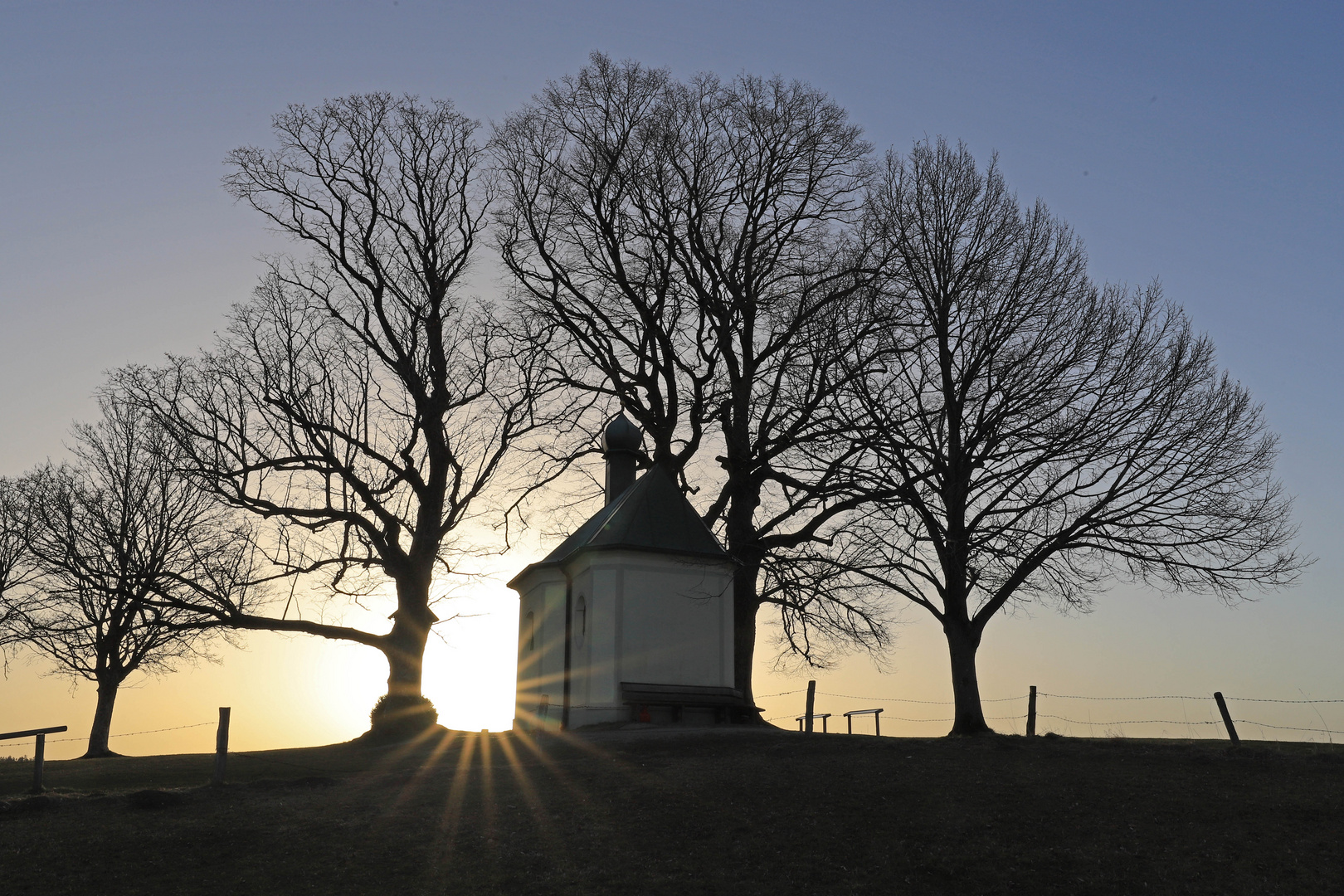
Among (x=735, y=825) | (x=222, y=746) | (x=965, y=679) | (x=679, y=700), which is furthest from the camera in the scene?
(x=679, y=700)

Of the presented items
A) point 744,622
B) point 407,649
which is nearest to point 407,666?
point 407,649

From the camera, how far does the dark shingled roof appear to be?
1006 inches

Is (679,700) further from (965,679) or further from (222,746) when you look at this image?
(222,746)

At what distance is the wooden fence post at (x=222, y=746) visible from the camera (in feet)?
55.9

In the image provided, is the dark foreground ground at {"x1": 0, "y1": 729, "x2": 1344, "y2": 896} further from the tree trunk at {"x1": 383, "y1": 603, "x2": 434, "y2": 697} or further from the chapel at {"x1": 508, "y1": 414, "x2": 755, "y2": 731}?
the tree trunk at {"x1": 383, "y1": 603, "x2": 434, "y2": 697}

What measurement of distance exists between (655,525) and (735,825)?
13.0m

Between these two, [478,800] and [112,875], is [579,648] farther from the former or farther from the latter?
[112,875]

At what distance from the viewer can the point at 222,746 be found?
17.3 m

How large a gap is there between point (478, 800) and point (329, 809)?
199cm

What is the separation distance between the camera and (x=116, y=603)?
2842cm

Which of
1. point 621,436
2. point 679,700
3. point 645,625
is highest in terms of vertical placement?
point 621,436

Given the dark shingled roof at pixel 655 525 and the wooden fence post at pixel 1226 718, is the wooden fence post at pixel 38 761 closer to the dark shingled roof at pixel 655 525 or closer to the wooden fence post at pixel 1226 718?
the dark shingled roof at pixel 655 525

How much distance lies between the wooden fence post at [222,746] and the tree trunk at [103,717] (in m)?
15.3

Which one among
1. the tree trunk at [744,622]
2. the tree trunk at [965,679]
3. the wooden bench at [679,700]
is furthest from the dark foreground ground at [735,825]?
the tree trunk at [744,622]
